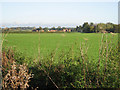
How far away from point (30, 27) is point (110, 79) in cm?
162

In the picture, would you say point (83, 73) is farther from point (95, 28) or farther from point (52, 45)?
point (52, 45)

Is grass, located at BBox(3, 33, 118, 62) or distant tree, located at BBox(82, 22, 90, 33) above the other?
distant tree, located at BBox(82, 22, 90, 33)

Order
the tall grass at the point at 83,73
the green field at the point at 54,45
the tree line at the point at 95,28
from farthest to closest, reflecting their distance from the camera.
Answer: the green field at the point at 54,45, the tree line at the point at 95,28, the tall grass at the point at 83,73

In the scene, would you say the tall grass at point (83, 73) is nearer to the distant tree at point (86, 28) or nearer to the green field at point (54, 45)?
the green field at point (54, 45)

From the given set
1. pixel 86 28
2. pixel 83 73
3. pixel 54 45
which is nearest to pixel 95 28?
pixel 83 73

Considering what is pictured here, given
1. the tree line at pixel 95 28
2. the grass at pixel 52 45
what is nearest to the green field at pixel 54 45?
the grass at pixel 52 45

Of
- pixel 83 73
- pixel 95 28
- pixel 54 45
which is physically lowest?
pixel 54 45

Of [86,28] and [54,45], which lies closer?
[86,28]

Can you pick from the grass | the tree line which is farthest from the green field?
the tree line

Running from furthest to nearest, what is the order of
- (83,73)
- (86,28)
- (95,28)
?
(86,28)
(95,28)
(83,73)

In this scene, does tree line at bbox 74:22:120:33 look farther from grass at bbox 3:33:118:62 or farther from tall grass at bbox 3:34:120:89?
tall grass at bbox 3:34:120:89

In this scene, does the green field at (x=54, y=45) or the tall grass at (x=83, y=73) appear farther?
the green field at (x=54, y=45)

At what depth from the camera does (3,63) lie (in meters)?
2.82

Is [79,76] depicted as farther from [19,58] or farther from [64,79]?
[19,58]
